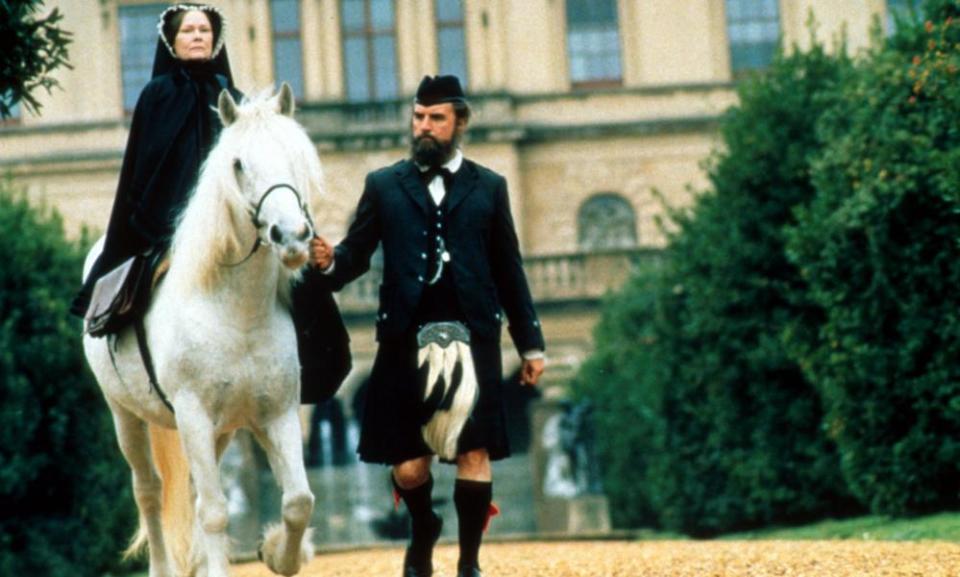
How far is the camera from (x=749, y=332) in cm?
2445

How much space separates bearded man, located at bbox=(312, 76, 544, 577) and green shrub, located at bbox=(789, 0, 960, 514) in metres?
8.58

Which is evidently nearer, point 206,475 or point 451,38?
point 206,475

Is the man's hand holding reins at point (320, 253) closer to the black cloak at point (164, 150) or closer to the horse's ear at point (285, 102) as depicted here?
the horse's ear at point (285, 102)

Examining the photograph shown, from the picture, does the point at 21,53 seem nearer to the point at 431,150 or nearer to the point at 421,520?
the point at 431,150

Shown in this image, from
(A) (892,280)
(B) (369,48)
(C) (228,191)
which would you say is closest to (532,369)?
(C) (228,191)

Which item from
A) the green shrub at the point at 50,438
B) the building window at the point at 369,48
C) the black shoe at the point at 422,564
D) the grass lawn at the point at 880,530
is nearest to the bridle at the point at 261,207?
the black shoe at the point at 422,564

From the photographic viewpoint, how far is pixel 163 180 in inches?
396

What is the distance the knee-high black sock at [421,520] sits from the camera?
9570mm

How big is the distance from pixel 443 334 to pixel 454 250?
373 millimetres

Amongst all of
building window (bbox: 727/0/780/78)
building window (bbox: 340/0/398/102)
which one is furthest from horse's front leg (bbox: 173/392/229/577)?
building window (bbox: 727/0/780/78)

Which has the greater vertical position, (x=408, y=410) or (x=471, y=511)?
(x=408, y=410)

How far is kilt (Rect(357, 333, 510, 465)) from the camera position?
30.7 feet

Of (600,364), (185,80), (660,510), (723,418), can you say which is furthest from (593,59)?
(185,80)

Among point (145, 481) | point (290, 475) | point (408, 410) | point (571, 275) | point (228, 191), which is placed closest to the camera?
point (228, 191)
